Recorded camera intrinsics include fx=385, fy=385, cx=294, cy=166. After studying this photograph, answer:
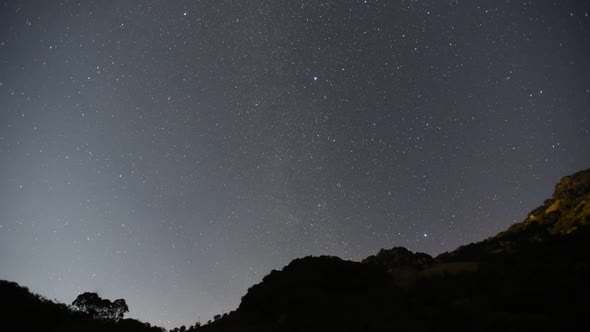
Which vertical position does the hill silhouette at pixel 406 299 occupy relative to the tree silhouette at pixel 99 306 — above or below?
below

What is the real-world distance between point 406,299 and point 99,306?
36.6 m

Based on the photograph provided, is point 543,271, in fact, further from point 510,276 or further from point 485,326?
point 485,326

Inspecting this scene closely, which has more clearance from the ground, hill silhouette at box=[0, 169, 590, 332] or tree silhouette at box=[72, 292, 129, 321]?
tree silhouette at box=[72, 292, 129, 321]

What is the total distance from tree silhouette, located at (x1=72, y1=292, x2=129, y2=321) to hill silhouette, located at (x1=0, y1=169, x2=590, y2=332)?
2004 cm

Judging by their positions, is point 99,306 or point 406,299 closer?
point 406,299

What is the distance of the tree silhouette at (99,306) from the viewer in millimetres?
39031

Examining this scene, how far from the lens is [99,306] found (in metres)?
40.2

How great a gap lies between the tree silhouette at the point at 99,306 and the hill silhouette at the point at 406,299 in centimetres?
2004

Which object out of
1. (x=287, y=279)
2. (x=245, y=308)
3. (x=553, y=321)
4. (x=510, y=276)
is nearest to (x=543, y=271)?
(x=510, y=276)

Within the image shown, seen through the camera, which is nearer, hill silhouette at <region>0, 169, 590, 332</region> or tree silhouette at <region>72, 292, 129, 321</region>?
hill silhouette at <region>0, 169, 590, 332</region>

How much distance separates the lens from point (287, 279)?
18.3m

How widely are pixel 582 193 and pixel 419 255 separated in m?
30.3

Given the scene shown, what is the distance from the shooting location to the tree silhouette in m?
39.0

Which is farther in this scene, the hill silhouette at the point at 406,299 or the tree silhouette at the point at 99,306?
the tree silhouette at the point at 99,306
